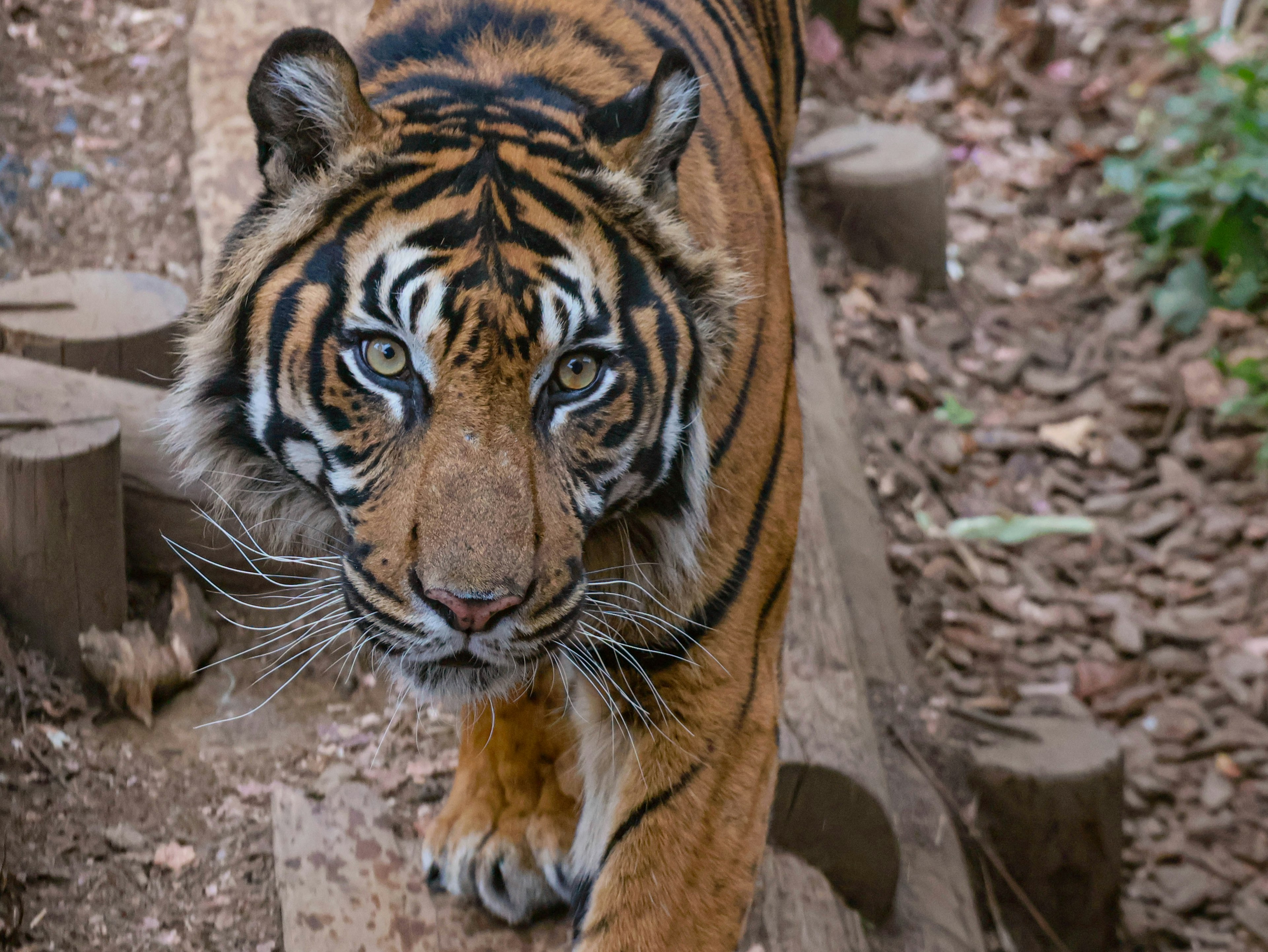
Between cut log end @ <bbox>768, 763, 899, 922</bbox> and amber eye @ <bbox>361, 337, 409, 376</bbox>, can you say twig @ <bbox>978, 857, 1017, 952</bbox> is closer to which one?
cut log end @ <bbox>768, 763, 899, 922</bbox>

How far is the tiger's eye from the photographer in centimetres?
151

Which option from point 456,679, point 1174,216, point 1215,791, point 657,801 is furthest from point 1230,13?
point 456,679

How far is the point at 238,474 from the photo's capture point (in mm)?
1819

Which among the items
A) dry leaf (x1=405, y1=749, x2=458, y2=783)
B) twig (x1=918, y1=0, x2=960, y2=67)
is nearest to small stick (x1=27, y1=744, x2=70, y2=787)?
dry leaf (x1=405, y1=749, x2=458, y2=783)

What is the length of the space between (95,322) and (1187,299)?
12.8 ft

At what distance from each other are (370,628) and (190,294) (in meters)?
2.11

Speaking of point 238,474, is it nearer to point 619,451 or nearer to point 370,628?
point 370,628

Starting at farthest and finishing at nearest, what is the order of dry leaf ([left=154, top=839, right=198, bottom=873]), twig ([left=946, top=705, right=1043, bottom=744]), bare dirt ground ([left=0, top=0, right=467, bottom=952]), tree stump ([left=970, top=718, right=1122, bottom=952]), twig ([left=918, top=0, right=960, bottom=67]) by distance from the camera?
1. twig ([left=918, top=0, right=960, bottom=67])
2. twig ([left=946, top=705, right=1043, bottom=744])
3. tree stump ([left=970, top=718, right=1122, bottom=952])
4. dry leaf ([left=154, top=839, right=198, bottom=873])
5. bare dirt ground ([left=0, top=0, right=467, bottom=952])

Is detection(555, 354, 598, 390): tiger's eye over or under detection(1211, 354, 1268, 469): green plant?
over

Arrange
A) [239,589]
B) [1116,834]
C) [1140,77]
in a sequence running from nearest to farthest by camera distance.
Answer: [239,589] → [1116,834] → [1140,77]

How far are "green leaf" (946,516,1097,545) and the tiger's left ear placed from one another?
265 centimetres

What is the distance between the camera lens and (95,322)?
2.79 m

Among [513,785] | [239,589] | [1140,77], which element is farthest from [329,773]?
[1140,77]

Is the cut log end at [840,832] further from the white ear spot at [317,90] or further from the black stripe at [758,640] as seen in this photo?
the white ear spot at [317,90]
